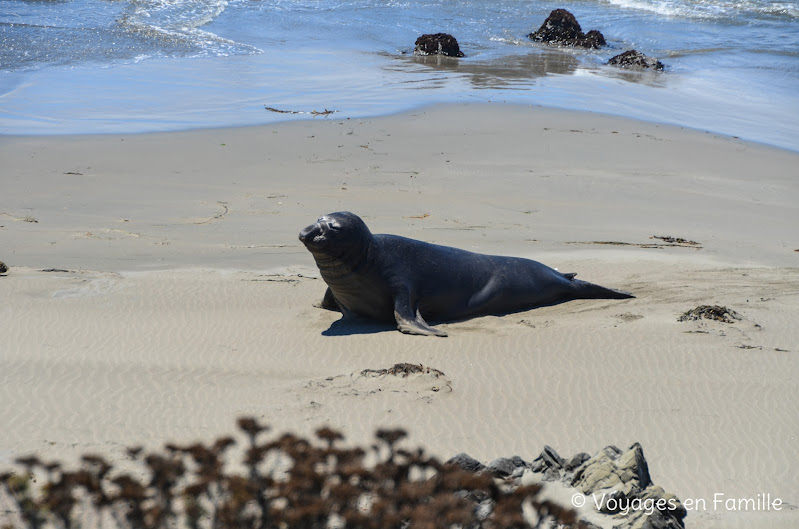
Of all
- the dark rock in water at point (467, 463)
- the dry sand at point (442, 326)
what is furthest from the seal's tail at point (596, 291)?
the dark rock in water at point (467, 463)

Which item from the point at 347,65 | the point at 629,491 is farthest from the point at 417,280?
the point at 347,65

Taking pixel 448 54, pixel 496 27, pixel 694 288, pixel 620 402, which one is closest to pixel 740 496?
pixel 620 402

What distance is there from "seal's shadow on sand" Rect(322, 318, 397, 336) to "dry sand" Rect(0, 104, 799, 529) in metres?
0.03

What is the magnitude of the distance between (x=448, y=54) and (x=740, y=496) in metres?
19.4

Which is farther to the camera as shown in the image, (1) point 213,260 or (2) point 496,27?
(2) point 496,27

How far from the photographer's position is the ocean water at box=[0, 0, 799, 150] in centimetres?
1488

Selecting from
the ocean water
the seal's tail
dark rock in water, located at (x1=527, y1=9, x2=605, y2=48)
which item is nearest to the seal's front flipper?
the seal's tail

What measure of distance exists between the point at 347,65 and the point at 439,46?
11.8 feet

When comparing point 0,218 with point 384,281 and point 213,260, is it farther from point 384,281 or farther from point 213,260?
point 384,281

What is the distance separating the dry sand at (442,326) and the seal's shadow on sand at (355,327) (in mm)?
32

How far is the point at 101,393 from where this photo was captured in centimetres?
493

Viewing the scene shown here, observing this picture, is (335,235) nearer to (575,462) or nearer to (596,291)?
(596,291)

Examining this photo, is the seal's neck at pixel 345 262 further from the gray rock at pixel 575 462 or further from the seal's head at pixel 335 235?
the gray rock at pixel 575 462

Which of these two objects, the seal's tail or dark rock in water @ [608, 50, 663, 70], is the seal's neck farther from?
dark rock in water @ [608, 50, 663, 70]
